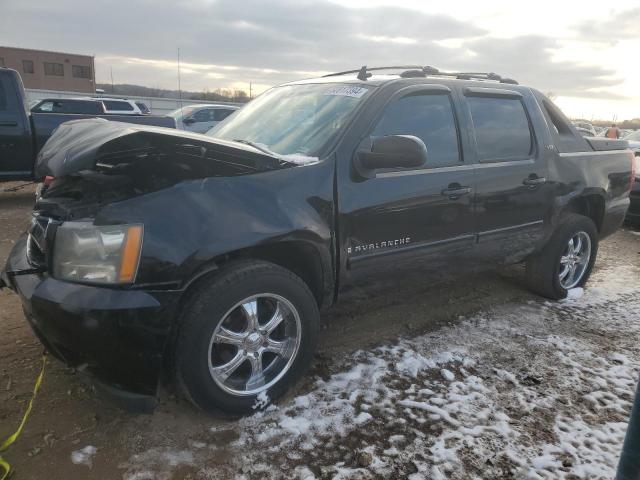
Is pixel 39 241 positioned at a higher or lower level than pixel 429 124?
lower

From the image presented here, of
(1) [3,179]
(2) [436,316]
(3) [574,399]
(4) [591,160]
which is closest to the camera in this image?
(3) [574,399]

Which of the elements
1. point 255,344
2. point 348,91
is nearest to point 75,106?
point 348,91

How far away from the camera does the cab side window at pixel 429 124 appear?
10.7 ft

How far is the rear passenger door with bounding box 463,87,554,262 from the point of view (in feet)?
12.4

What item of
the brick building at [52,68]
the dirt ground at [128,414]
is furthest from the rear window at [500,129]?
the brick building at [52,68]

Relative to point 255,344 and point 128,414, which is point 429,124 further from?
point 128,414

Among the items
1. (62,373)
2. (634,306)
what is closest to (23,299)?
(62,373)

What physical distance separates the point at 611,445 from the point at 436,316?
5.61 feet

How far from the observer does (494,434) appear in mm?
2643

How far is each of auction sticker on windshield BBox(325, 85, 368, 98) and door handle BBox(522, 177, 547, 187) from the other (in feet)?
5.30

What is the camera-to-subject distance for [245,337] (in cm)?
266

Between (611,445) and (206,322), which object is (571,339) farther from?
(206,322)

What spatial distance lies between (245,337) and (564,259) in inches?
134

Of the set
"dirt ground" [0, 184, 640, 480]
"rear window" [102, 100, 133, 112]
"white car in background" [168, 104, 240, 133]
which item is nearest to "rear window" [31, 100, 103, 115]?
"white car in background" [168, 104, 240, 133]
